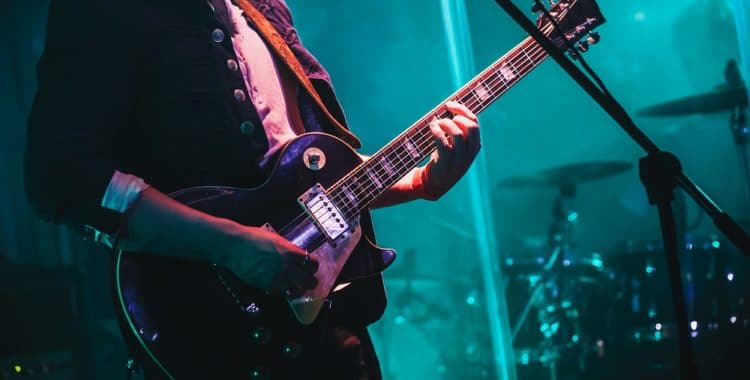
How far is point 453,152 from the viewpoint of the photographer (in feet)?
6.34

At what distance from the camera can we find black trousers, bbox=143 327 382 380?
61.1 inches

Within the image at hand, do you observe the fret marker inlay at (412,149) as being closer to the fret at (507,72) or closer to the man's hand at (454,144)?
the man's hand at (454,144)

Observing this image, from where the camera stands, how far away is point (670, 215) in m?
1.53

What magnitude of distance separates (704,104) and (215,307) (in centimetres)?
447

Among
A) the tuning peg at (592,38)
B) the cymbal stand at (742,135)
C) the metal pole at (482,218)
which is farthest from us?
the cymbal stand at (742,135)

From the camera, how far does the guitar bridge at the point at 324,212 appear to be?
1.70 metres

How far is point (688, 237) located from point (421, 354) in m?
2.35

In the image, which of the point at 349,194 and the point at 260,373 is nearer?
the point at 260,373

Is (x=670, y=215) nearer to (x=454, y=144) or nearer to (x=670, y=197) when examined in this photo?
(x=670, y=197)

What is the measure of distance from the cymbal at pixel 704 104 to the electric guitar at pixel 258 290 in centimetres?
370

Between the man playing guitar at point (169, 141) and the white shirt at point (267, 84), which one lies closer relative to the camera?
the man playing guitar at point (169, 141)

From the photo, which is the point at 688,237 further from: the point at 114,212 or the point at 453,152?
the point at 114,212

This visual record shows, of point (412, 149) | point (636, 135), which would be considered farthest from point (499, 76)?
point (636, 135)

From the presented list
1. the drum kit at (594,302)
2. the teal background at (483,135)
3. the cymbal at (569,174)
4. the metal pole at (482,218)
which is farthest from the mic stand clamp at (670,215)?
the cymbal at (569,174)
